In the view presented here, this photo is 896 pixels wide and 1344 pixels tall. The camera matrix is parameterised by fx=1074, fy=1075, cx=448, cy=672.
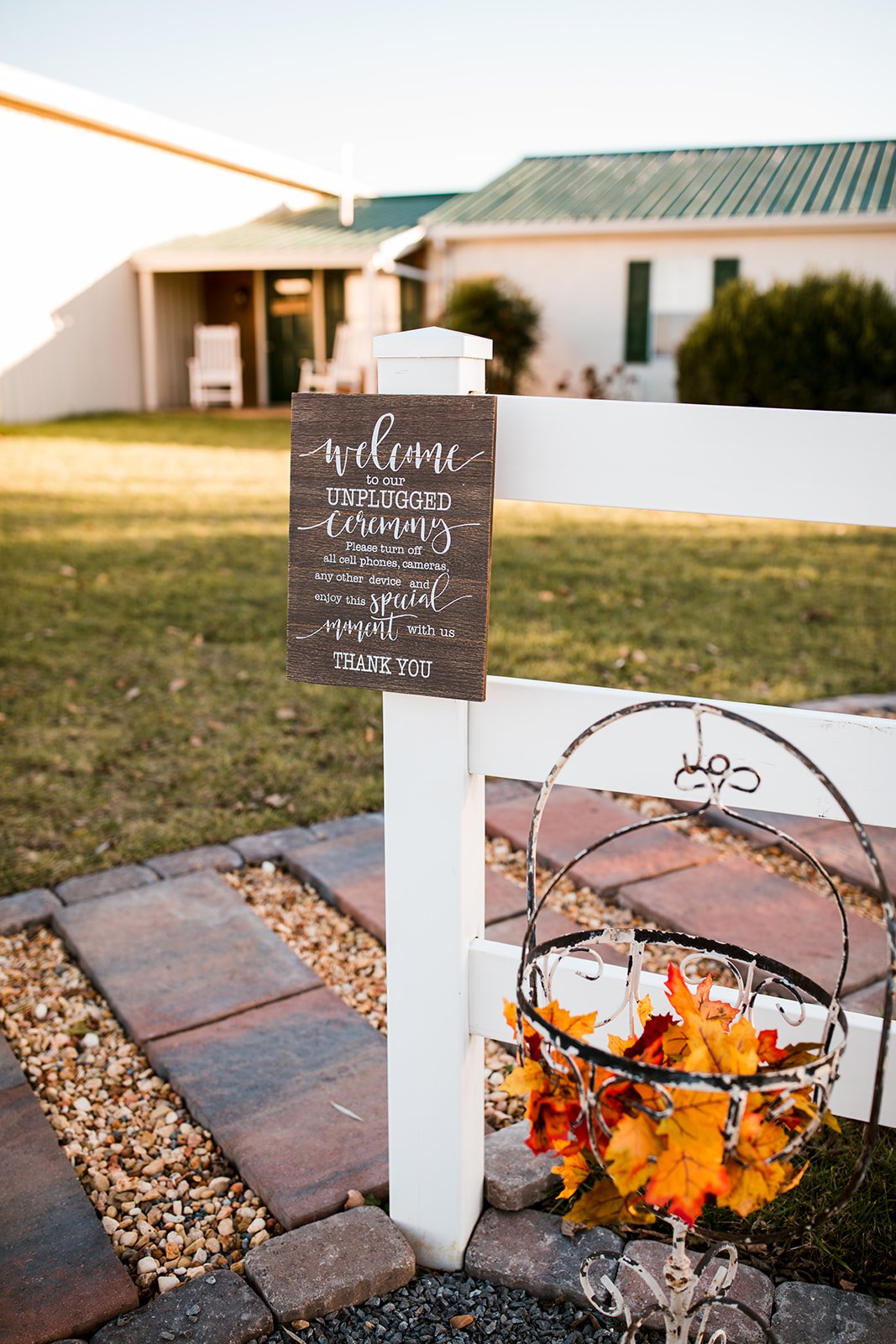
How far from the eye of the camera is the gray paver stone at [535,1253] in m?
1.63

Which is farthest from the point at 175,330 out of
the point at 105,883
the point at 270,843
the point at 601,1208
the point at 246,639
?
the point at 601,1208

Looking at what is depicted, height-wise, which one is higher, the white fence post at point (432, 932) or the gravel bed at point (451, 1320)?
the white fence post at point (432, 932)

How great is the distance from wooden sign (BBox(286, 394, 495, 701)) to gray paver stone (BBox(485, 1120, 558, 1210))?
0.89 m

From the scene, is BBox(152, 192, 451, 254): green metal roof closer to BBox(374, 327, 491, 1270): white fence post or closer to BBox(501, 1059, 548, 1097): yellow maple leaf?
BBox(374, 327, 491, 1270): white fence post

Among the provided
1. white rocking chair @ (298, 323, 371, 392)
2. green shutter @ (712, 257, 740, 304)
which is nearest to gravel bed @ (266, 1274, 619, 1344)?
white rocking chair @ (298, 323, 371, 392)

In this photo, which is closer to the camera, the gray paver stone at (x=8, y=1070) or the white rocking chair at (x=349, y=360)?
the gray paver stone at (x=8, y=1070)

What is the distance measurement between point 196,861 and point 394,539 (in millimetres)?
1848

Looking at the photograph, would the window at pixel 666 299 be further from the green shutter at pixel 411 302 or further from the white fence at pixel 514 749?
the white fence at pixel 514 749

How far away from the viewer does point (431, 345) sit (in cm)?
140

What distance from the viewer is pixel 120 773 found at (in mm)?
3617

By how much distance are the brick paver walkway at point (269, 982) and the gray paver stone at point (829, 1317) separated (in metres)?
0.68

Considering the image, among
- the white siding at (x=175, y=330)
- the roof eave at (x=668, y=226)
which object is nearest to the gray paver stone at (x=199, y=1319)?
Result: the roof eave at (x=668, y=226)

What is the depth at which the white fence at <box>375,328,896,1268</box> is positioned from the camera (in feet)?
4.40

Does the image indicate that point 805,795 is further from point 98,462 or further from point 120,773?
point 98,462
